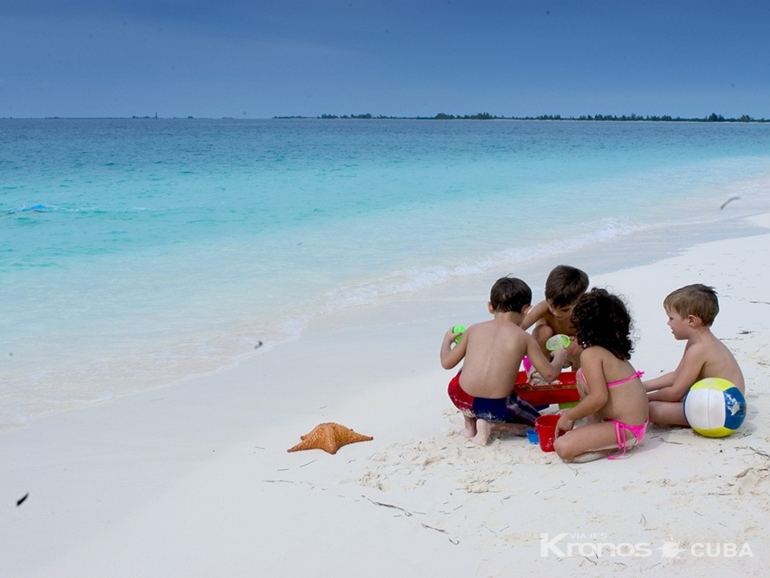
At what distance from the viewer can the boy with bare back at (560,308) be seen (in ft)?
15.1

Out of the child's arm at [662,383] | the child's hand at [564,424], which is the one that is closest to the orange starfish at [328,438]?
the child's hand at [564,424]

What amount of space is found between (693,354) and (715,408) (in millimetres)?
364

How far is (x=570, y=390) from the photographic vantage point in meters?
4.31

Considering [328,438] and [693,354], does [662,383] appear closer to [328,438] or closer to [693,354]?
[693,354]

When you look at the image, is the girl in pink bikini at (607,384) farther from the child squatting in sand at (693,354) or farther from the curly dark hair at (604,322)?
the child squatting in sand at (693,354)

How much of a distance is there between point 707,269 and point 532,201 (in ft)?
32.1

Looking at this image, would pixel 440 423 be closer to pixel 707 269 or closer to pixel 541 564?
pixel 541 564

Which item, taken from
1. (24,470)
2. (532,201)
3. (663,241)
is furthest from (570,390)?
(532,201)

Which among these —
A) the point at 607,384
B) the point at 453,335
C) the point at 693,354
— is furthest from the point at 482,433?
the point at 693,354

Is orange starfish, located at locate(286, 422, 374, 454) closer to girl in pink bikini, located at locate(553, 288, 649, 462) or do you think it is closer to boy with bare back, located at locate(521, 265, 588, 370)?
girl in pink bikini, located at locate(553, 288, 649, 462)

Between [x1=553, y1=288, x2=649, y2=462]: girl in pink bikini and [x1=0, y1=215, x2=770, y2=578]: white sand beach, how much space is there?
111 millimetres

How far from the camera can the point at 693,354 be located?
3965 mm

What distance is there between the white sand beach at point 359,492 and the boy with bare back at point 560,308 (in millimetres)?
786

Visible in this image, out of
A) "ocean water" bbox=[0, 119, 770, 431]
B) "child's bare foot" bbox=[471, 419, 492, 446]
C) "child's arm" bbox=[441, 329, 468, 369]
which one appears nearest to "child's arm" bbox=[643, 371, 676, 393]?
"child's bare foot" bbox=[471, 419, 492, 446]
